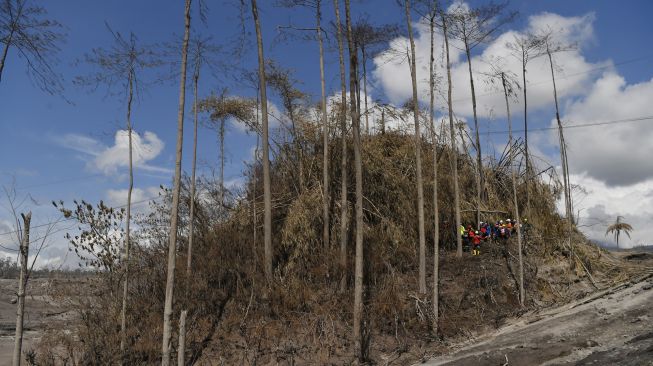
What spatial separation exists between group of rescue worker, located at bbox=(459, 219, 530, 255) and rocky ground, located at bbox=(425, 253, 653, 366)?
159 inches

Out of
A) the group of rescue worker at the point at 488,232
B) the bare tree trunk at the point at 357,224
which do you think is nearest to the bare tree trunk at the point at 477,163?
the group of rescue worker at the point at 488,232

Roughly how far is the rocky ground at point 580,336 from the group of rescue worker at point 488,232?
4049 mm

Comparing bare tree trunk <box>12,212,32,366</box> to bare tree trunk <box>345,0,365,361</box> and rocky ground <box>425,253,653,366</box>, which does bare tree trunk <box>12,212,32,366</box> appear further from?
rocky ground <box>425,253,653,366</box>

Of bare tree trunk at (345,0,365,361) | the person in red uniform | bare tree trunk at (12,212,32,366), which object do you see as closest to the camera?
bare tree trunk at (12,212,32,366)

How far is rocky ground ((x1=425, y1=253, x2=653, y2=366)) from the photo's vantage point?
Answer: 1006 cm

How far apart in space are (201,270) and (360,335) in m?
7.17

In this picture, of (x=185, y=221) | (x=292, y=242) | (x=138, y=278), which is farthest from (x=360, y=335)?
(x=185, y=221)

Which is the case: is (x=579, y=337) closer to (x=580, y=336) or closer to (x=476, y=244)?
(x=580, y=336)

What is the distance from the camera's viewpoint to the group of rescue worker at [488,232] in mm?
17859

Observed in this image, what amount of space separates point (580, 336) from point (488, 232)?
7.24 meters

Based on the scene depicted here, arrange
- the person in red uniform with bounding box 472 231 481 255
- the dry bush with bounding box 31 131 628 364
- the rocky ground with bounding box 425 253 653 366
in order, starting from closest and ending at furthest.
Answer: the rocky ground with bounding box 425 253 653 366 → the dry bush with bounding box 31 131 628 364 → the person in red uniform with bounding box 472 231 481 255

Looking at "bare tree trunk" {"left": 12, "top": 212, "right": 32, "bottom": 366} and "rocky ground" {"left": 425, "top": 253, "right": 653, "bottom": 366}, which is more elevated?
"bare tree trunk" {"left": 12, "top": 212, "right": 32, "bottom": 366}

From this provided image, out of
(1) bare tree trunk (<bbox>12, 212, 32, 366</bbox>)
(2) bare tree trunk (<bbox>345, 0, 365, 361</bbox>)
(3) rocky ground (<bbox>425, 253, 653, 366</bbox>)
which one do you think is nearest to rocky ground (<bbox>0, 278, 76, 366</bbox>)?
(1) bare tree trunk (<bbox>12, 212, 32, 366</bbox>)

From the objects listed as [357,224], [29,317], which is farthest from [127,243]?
[29,317]
